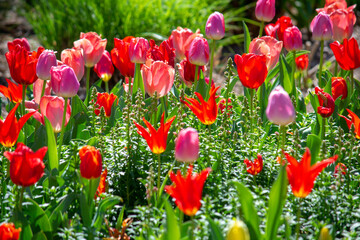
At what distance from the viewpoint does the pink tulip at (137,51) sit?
2285 millimetres

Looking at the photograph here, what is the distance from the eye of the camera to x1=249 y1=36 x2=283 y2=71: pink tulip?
235 cm

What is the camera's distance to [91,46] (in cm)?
242

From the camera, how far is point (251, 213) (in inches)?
61.9

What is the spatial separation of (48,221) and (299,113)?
1232 mm

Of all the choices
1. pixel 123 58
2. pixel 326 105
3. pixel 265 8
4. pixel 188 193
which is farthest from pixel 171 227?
pixel 265 8

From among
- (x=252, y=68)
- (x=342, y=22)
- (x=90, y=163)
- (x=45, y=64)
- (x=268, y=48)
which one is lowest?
(x=90, y=163)

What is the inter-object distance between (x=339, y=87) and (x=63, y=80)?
3.70 feet

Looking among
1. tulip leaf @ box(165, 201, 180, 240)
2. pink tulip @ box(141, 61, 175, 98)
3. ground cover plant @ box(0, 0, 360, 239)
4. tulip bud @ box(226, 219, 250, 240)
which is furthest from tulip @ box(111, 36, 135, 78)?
tulip bud @ box(226, 219, 250, 240)

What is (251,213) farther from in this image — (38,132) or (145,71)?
(38,132)

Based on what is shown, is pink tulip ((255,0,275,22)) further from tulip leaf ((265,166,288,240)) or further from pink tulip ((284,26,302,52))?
tulip leaf ((265,166,288,240))

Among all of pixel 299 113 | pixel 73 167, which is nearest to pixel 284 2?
pixel 299 113

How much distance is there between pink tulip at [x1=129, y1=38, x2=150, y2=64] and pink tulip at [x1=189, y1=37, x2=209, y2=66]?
20 cm

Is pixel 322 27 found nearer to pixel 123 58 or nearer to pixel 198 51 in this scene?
pixel 198 51

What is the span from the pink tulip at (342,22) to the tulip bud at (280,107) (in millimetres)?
1174
